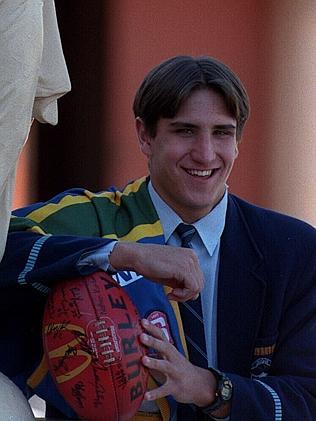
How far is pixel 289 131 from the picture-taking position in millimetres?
5977

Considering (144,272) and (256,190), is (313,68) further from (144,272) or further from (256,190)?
(144,272)

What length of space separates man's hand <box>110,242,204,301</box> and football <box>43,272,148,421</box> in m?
0.07

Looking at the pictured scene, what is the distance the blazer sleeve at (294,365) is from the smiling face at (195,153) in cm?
31

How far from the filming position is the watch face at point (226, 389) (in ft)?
9.70

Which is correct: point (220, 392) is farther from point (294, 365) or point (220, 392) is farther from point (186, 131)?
point (186, 131)

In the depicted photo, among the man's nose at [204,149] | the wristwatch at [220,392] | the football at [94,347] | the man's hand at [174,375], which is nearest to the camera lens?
the football at [94,347]

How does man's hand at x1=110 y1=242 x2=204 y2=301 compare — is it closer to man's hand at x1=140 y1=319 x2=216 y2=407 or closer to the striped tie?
man's hand at x1=140 y1=319 x2=216 y2=407

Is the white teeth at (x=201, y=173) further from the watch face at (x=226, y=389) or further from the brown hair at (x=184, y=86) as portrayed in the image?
the watch face at (x=226, y=389)

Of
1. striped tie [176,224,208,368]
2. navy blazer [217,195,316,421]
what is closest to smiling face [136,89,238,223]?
navy blazer [217,195,316,421]

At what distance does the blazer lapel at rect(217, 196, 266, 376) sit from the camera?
314 cm

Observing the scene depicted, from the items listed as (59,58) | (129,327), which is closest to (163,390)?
(129,327)

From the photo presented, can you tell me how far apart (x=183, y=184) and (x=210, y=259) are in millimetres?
199

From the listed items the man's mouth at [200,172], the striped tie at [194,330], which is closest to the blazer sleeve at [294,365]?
the striped tie at [194,330]

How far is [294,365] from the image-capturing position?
3184mm
